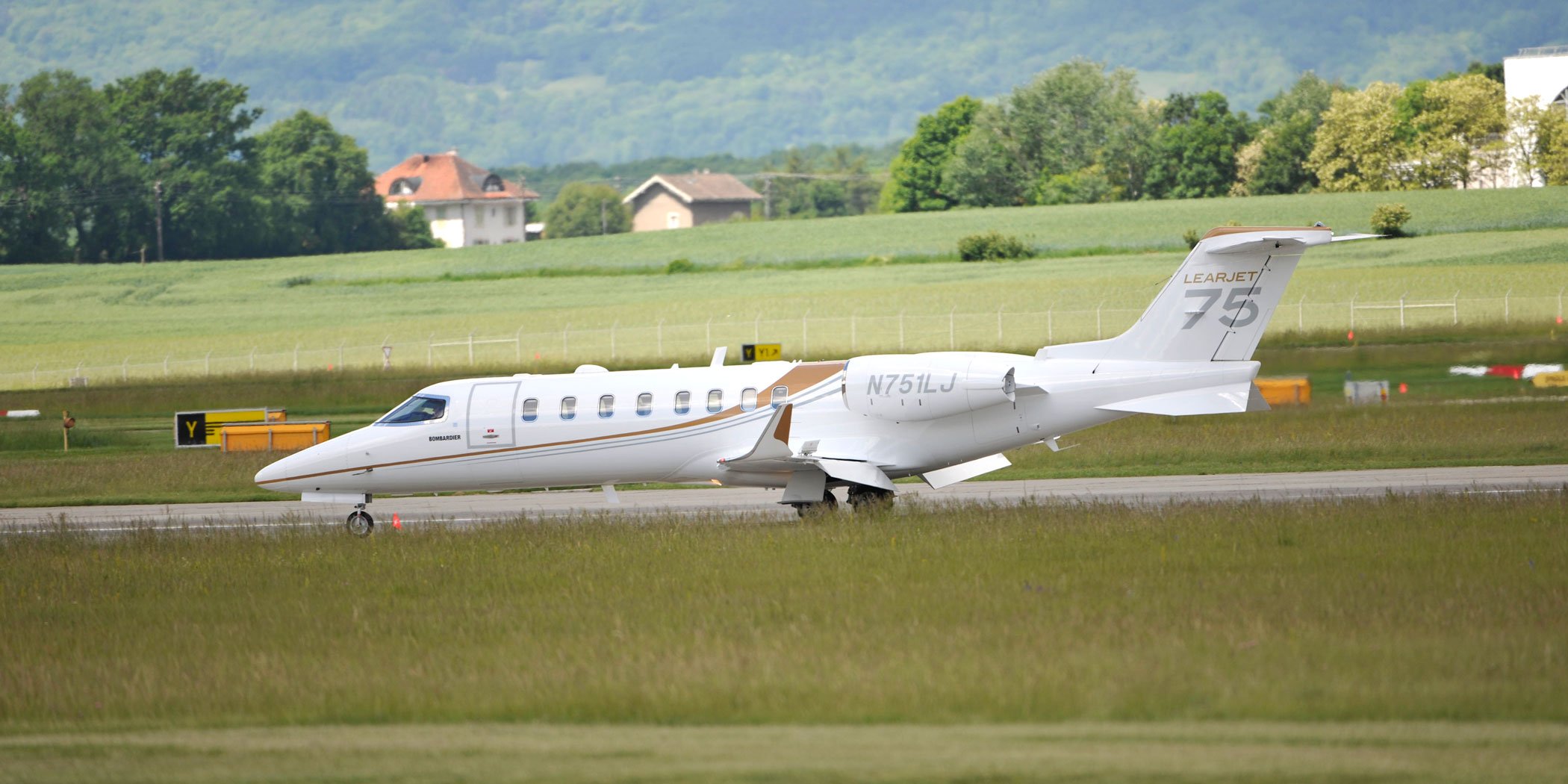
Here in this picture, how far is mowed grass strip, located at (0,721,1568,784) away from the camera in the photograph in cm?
959

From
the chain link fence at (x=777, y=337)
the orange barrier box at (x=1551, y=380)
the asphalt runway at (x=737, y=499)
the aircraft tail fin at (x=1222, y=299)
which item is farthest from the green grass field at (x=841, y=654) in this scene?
the chain link fence at (x=777, y=337)

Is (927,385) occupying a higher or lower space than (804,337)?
lower

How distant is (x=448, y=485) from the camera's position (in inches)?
944

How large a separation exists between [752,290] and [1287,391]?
1771 inches

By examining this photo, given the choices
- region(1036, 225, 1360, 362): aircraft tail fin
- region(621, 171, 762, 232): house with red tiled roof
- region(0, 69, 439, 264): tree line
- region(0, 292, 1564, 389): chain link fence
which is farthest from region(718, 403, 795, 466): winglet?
region(621, 171, 762, 232): house with red tiled roof

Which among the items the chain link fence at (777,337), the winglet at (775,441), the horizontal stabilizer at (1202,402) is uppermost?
the chain link fence at (777,337)

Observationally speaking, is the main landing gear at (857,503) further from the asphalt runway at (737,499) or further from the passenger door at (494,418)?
the passenger door at (494,418)

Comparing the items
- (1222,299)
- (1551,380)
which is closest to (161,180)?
(1551,380)

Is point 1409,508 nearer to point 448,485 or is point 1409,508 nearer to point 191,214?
point 448,485

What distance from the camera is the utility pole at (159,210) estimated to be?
112750 millimetres

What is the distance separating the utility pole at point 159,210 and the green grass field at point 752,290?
10819 millimetres

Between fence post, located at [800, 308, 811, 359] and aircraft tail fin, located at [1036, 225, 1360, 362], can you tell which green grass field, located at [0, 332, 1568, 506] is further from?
fence post, located at [800, 308, 811, 359]

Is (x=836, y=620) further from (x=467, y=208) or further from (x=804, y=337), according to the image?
(x=467, y=208)

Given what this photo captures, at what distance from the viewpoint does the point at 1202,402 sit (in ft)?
67.6
